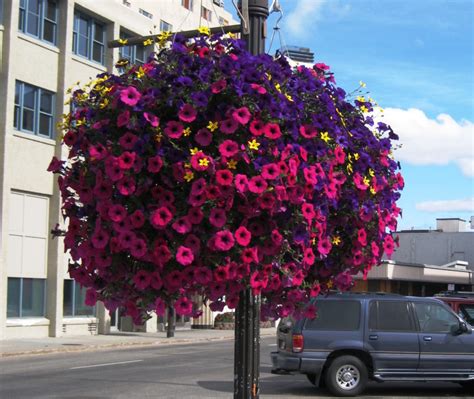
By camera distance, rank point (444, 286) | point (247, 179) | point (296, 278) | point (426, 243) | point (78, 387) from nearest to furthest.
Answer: point (247, 179) < point (296, 278) < point (78, 387) < point (444, 286) < point (426, 243)

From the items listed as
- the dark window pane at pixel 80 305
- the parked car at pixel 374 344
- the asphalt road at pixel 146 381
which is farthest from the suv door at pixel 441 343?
the dark window pane at pixel 80 305

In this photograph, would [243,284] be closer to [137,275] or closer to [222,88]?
[137,275]

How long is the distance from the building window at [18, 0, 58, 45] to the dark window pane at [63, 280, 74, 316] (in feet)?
30.7

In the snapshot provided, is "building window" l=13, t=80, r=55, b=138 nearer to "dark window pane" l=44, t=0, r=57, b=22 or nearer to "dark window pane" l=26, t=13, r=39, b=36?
"dark window pane" l=26, t=13, r=39, b=36

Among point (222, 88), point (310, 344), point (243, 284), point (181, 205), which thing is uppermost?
point (222, 88)

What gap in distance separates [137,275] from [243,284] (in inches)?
20.4

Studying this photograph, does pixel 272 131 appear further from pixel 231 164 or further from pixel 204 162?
pixel 204 162

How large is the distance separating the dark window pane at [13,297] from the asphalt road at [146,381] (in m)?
5.65

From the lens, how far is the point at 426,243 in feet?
232

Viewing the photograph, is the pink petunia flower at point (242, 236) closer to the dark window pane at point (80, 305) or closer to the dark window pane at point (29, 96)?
the dark window pane at point (29, 96)

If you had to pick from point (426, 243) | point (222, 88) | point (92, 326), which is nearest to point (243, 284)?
point (222, 88)

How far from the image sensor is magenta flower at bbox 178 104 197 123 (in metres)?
3.72

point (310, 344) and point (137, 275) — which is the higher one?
point (137, 275)

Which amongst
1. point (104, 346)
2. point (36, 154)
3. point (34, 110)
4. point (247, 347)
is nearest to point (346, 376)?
point (247, 347)
